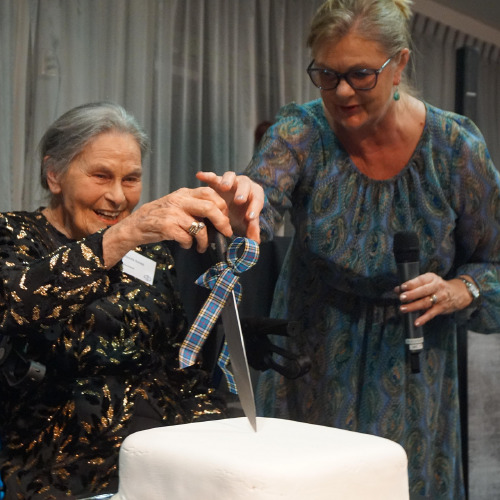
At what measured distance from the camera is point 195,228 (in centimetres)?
127

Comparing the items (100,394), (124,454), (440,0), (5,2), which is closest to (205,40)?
(5,2)

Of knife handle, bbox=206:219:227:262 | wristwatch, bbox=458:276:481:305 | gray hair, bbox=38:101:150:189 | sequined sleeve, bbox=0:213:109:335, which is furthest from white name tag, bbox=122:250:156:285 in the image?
wristwatch, bbox=458:276:481:305

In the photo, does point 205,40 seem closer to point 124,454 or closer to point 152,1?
point 152,1

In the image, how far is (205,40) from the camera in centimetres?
405

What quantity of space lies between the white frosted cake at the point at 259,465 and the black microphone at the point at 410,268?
70 centimetres

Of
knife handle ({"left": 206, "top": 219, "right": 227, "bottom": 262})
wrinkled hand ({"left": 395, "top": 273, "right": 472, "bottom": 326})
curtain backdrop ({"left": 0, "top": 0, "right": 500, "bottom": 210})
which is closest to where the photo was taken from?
knife handle ({"left": 206, "top": 219, "right": 227, "bottom": 262})

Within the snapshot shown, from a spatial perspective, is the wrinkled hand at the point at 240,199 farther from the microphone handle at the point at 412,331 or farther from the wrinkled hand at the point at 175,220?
the microphone handle at the point at 412,331

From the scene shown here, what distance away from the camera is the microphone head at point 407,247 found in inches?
68.9

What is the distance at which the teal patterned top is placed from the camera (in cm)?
188

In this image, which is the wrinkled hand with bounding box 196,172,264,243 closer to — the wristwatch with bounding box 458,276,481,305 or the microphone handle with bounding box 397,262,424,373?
the microphone handle with bounding box 397,262,424,373

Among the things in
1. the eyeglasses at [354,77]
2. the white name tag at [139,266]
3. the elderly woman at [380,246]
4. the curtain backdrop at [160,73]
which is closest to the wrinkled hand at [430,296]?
the elderly woman at [380,246]

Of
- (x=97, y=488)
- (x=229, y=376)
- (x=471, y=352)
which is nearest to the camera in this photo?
(x=229, y=376)

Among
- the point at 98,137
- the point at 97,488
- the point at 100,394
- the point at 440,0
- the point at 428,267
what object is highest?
the point at 440,0

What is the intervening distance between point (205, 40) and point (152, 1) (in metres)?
0.39
